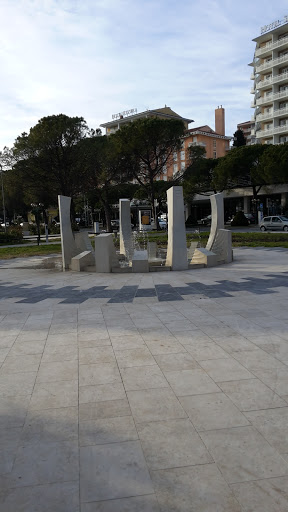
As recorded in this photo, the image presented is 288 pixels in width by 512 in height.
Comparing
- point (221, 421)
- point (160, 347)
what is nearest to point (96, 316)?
point (160, 347)

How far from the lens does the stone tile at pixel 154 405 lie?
10.4 ft

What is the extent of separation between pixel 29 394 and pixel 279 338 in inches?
125

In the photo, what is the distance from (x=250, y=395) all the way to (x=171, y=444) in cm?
106

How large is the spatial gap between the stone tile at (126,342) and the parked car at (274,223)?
29.5 m

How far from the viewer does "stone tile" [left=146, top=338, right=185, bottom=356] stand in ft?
15.4

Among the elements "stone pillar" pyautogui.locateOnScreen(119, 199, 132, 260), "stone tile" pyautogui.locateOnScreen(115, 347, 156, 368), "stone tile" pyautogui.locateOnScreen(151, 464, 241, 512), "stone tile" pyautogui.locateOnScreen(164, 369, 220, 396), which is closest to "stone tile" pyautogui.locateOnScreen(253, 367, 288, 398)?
"stone tile" pyautogui.locateOnScreen(164, 369, 220, 396)

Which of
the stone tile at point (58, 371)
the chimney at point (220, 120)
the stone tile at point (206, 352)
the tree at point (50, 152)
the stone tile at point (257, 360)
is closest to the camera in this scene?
the stone tile at point (58, 371)

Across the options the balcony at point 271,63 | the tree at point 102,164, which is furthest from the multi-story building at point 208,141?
the tree at point 102,164

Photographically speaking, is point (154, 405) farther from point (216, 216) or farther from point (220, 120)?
point (220, 120)

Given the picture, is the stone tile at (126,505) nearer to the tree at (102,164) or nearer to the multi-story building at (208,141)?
the tree at (102,164)

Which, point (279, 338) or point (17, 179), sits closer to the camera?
point (279, 338)

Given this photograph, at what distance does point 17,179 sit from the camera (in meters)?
34.7

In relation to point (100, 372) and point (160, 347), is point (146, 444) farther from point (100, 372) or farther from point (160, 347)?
point (160, 347)

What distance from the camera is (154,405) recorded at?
3.36 m
